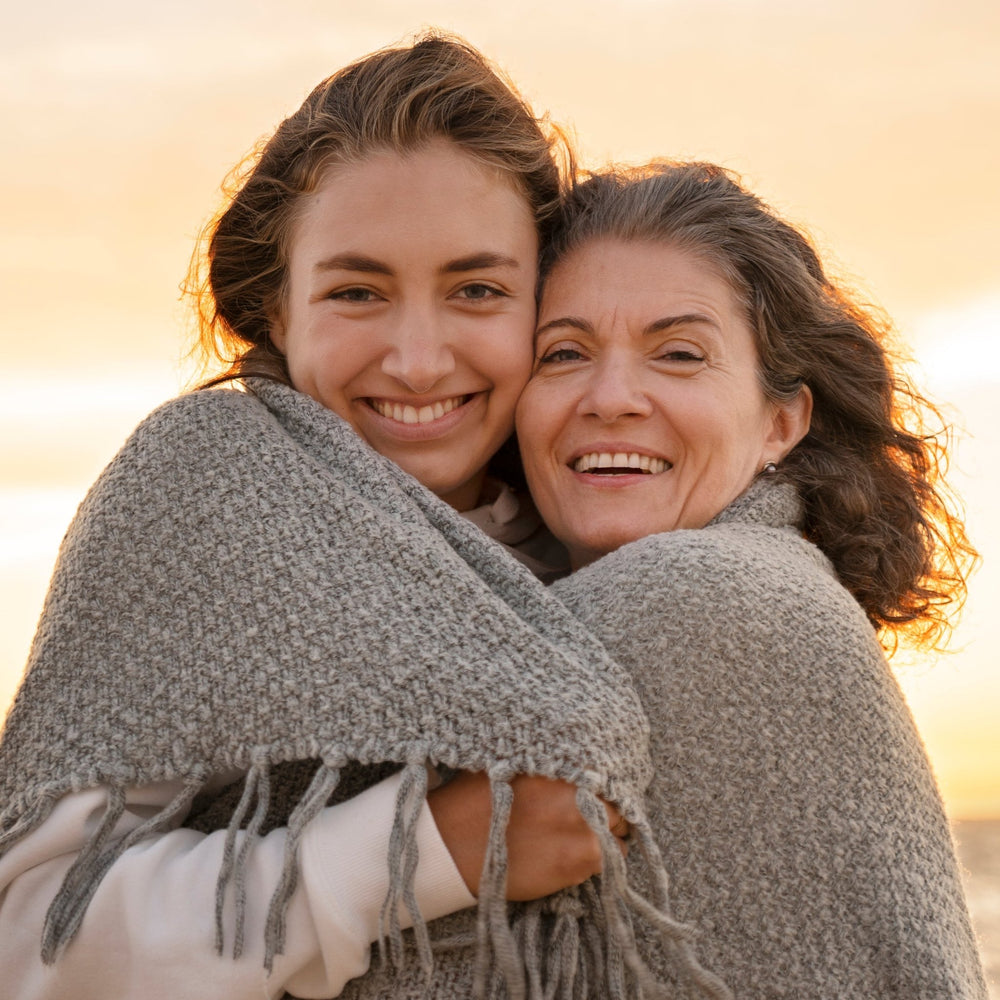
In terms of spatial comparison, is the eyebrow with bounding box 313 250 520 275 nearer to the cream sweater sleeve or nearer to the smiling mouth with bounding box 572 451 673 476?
the smiling mouth with bounding box 572 451 673 476

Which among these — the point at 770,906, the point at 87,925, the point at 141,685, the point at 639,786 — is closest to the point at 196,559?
the point at 141,685

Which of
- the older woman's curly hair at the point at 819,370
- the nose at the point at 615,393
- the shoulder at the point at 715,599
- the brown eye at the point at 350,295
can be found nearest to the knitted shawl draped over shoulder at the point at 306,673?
the shoulder at the point at 715,599

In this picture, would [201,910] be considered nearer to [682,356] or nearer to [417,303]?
[417,303]

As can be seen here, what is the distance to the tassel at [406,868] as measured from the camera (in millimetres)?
1596

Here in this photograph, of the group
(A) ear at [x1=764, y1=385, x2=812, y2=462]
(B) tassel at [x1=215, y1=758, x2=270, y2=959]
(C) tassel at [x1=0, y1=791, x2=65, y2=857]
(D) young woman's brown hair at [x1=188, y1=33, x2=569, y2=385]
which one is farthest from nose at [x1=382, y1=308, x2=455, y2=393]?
(C) tassel at [x1=0, y1=791, x2=65, y2=857]

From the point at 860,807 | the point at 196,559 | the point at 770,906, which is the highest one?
the point at 196,559

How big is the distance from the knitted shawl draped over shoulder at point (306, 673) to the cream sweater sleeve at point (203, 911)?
0.03 m

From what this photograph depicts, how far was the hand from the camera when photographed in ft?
5.31

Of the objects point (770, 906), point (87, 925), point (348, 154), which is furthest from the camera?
point (348, 154)

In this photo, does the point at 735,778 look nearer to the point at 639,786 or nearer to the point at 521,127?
the point at 639,786

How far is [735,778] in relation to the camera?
1.83m

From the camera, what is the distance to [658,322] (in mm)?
2355

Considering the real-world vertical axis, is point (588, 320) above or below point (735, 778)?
above

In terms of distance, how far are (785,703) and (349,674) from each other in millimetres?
659
